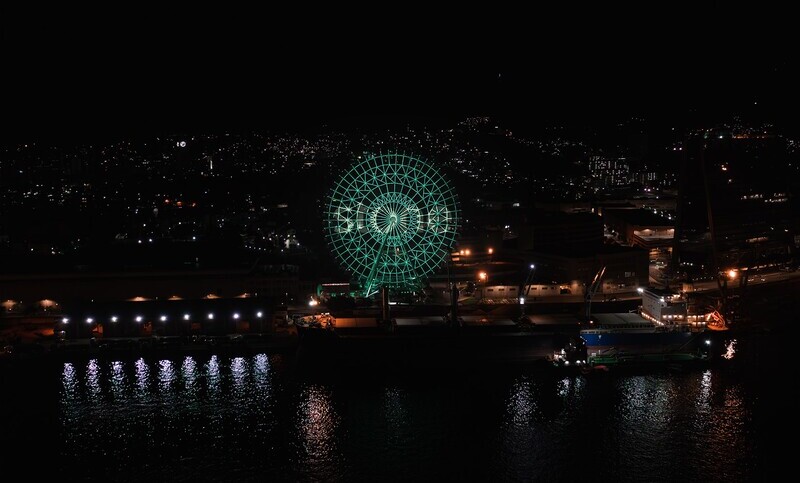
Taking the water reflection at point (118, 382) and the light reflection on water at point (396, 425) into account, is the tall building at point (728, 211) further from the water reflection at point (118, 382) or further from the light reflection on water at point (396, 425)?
the water reflection at point (118, 382)

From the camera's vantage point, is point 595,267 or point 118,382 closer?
point 118,382

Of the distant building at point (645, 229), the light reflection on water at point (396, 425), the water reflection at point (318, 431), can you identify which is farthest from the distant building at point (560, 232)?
the water reflection at point (318, 431)

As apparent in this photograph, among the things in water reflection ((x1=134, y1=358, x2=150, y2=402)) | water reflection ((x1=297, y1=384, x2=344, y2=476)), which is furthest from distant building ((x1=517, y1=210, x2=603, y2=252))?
water reflection ((x1=134, y1=358, x2=150, y2=402))

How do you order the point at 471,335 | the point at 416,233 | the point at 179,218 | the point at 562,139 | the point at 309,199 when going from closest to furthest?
the point at 471,335
the point at 416,233
the point at 179,218
the point at 309,199
the point at 562,139

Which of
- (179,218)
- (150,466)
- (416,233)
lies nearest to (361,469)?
(150,466)

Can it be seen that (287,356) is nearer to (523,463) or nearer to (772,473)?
(523,463)

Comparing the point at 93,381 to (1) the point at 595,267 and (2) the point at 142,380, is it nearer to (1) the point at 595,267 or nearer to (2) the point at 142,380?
(2) the point at 142,380

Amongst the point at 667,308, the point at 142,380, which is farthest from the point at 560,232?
the point at 142,380
